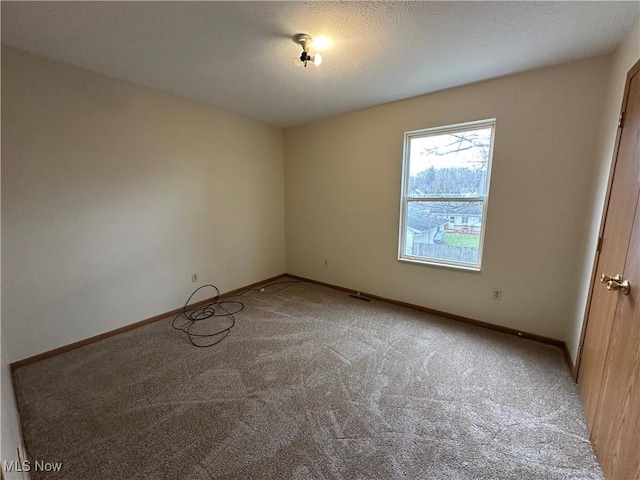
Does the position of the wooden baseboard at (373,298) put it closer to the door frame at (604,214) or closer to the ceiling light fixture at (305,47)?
the door frame at (604,214)

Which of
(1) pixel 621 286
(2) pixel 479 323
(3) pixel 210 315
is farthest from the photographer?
(3) pixel 210 315

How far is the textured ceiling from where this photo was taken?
1.59m

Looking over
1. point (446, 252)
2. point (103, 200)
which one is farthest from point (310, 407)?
point (103, 200)

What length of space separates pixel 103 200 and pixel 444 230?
11.7 feet

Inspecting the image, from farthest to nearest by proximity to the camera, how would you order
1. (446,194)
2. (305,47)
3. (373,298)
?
1. (373,298)
2. (446,194)
3. (305,47)

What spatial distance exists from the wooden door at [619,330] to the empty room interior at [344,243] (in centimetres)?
2

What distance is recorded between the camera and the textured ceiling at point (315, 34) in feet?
5.23

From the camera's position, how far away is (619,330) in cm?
137

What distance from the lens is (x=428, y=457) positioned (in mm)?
Result: 1407

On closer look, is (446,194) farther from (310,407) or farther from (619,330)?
(310,407)

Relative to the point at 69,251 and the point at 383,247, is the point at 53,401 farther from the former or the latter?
the point at 383,247

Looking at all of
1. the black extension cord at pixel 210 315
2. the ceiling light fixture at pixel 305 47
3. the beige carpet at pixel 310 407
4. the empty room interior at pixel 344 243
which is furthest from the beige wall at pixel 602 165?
the black extension cord at pixel 210 315

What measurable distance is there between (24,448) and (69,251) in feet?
5.04

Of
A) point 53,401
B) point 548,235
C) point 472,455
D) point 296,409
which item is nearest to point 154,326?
point 53,401
